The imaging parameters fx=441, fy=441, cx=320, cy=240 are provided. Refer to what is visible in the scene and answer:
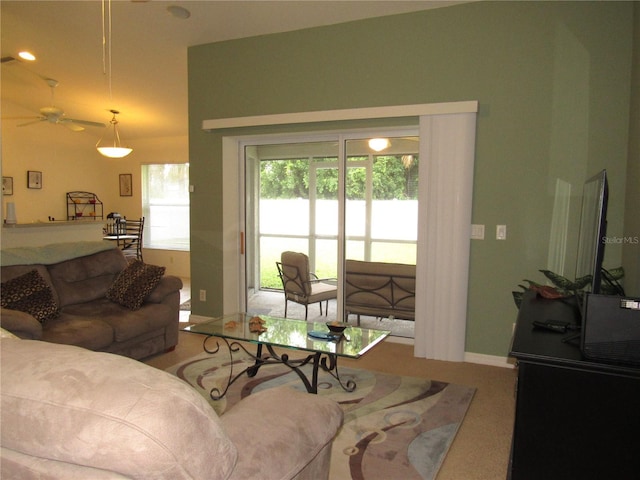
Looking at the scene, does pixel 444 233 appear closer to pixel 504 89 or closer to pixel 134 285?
pixel 504 89

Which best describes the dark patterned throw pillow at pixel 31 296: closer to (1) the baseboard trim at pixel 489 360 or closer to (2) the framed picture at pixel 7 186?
(1) the baseboard trim at pixel 489 360

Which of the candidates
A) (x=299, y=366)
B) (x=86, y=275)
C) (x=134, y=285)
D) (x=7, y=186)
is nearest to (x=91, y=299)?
(x=86, y=275)

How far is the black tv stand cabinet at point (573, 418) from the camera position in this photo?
1472mm

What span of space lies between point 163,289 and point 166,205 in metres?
5.18

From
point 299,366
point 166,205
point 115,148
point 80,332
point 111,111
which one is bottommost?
point 299,366

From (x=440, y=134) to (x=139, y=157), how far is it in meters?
6.90

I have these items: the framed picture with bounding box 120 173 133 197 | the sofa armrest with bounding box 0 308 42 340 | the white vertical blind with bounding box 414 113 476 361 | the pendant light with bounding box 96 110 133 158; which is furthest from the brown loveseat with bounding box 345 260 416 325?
the framed picture with bounding box 120 173 133 197

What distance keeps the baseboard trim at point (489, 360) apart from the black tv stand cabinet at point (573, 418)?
2.20 meters

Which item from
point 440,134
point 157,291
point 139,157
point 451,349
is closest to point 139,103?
point 139,157

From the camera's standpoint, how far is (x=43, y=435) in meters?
0.86

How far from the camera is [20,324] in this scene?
2.70m

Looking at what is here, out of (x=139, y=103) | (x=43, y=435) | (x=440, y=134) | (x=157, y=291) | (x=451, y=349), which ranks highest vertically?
(x=139, y=103)

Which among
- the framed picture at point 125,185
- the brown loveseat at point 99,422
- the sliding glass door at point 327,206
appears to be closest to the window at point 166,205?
the framed picture at point 125,185

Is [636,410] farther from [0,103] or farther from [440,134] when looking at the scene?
[0,103]
